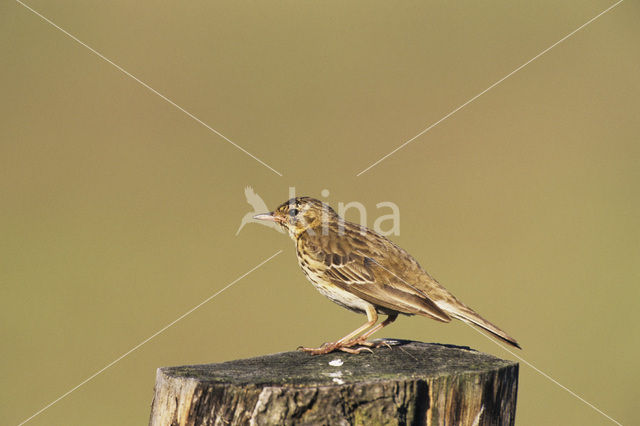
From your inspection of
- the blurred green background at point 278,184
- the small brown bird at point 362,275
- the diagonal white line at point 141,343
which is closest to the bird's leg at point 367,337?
the small brown bird at point 362,275

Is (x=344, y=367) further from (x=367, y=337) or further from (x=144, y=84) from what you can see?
(x=144, y=84)

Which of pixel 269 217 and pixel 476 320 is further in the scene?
pixel 269 217

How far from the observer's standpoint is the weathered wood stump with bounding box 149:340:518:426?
14.3 ft

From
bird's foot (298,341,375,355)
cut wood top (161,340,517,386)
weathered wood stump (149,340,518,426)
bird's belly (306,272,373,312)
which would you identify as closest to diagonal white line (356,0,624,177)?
bird's belly (306,272,373,312)

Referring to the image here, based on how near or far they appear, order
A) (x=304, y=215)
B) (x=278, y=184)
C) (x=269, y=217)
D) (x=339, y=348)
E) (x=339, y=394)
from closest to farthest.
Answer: (x=339, y=394)
(x=339, y=348)
(x=304, y=215)
(x=269, y=217)
(x=278, y=184)

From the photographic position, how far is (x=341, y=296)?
23.1ft

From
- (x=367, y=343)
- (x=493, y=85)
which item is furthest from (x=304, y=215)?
(x=493, y=85)

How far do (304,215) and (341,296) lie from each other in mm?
1248

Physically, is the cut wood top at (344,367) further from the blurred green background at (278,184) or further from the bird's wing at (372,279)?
the blurred green background at (278,184)

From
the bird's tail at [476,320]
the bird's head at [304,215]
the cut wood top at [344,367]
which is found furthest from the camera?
the bird's head at [304,215]

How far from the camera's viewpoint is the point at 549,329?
1488 cm

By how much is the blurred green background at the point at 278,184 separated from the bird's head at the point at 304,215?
4939 mm

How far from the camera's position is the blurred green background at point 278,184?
1409 centimetres

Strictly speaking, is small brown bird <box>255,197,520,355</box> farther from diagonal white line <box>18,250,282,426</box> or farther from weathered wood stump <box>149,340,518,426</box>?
diagonal white line <box>18,250,282,426</box>
